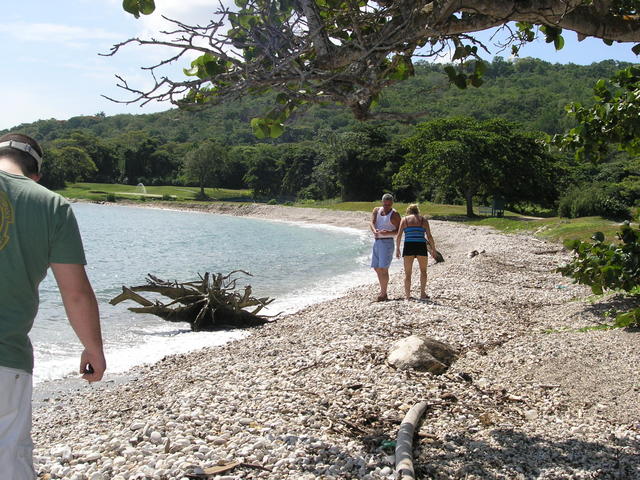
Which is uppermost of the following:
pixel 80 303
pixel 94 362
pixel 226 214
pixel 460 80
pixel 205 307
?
pixel 460 80

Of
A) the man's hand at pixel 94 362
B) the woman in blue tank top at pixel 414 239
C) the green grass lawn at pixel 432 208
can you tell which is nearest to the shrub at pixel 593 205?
the green grass lawn at pixel 432 208

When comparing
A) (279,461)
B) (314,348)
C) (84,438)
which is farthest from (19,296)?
(314,348)

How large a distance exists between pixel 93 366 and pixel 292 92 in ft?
7.80

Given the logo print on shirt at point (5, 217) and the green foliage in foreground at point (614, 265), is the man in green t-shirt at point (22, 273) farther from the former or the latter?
the green foliage in foreground at point (614, 265)

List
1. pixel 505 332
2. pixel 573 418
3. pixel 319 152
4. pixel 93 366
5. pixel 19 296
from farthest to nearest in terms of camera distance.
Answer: pixel 319 152, pixel 505 332, pixel 573 418, pixel 93 366, pixel 19 296

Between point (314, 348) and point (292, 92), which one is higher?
point (292, 92)

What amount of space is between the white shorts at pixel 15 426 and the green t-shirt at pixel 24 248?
0.06 metres

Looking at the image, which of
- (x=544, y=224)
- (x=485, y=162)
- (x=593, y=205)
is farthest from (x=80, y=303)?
(x=485, y=162)

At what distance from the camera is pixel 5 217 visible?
2494mm

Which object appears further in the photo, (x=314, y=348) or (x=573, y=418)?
(x=314, y=348)

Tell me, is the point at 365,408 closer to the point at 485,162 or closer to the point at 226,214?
the point at 485,162

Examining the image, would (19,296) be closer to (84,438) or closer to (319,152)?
(84,438)

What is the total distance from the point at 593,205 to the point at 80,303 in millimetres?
34282

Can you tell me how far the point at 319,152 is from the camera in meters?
87.6
